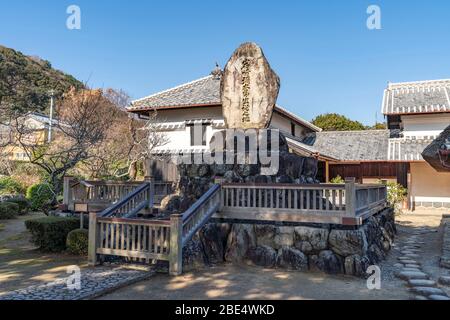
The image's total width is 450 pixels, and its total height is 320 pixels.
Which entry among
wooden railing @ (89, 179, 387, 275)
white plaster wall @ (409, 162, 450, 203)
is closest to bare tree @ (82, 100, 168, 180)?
wooden railing @ (89, 179, 387, 275)

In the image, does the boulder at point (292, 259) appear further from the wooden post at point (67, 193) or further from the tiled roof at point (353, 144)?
the tiled roof at point (353, 144)

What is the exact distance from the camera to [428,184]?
22500 mm

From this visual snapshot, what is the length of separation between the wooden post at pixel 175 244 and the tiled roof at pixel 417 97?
19954 mm

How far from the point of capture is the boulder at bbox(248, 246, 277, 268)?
9.38 metres

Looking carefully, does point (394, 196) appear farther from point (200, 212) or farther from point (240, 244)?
point (200, 212)

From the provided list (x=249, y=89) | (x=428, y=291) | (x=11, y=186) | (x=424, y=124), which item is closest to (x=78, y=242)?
(x=249, y=89)

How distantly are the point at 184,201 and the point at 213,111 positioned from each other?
36.5ft

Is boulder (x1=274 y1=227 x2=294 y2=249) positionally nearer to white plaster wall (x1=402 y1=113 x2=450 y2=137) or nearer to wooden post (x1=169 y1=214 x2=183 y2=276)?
wooden post (x1=169 y1=214 x2=183 y2=276)

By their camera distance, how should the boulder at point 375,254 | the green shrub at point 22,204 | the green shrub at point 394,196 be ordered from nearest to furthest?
the boulder at point 375,254
the green shrub at point 394,196
the green shrub at point 22,204

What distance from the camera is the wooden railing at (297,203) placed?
8.77 metres

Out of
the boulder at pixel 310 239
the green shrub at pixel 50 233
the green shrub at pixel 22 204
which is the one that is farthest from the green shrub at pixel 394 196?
the green shrub at pixel 22 204

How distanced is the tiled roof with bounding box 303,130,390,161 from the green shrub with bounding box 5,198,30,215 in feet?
62.9

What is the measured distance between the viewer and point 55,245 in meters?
11.0

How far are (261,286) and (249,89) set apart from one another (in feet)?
22.1
